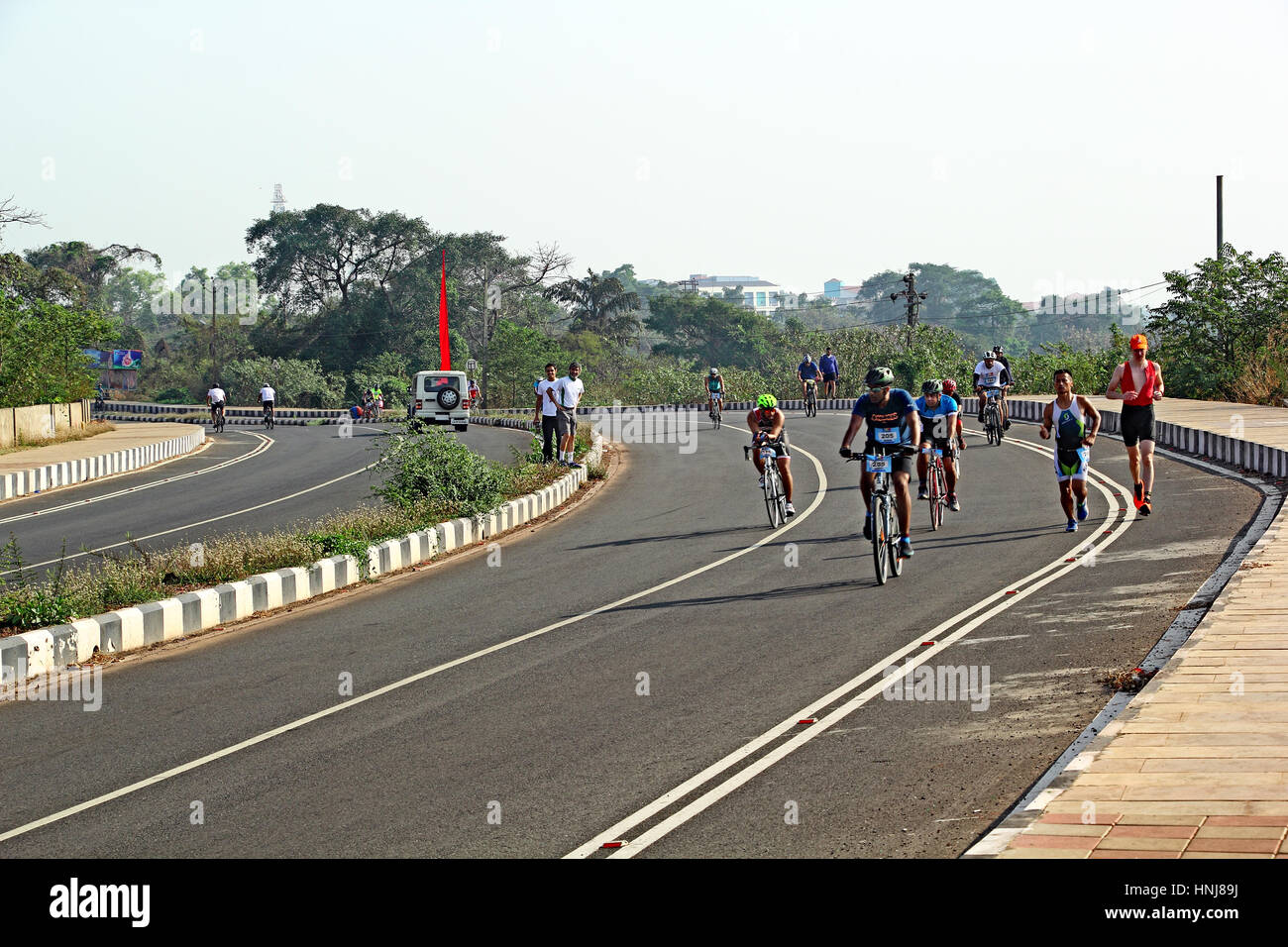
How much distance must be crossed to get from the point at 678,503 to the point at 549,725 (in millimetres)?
13311

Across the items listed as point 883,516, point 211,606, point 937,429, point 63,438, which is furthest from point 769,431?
point 63,438

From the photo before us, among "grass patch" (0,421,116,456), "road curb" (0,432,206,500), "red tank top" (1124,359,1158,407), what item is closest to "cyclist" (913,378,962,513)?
"red tank top" (1124,359,1158,407)

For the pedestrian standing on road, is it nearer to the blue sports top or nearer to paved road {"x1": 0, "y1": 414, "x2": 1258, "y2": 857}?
paved road {"x1": 0, "y1": 414, "x2": 1258, "y2": 857}

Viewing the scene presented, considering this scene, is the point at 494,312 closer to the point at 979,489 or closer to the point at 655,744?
the point at 979,489

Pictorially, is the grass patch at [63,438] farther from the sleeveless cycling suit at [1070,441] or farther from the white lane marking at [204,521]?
the sleeveless cycling suit at [1070,441]

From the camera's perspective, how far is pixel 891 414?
13.4 metres

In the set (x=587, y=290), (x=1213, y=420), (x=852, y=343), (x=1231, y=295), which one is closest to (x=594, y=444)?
(x=1213, y=420)

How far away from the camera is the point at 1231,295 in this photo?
45.9 metres

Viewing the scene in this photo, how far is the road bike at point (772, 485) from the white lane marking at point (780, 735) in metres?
5.37

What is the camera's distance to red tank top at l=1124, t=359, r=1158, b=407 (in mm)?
15812

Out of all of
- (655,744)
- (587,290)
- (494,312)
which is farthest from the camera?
(587,290)

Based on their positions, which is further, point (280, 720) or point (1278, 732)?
point (280, 720)

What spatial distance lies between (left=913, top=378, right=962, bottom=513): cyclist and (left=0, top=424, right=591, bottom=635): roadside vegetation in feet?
20.7

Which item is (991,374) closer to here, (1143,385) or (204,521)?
(1143,385)
